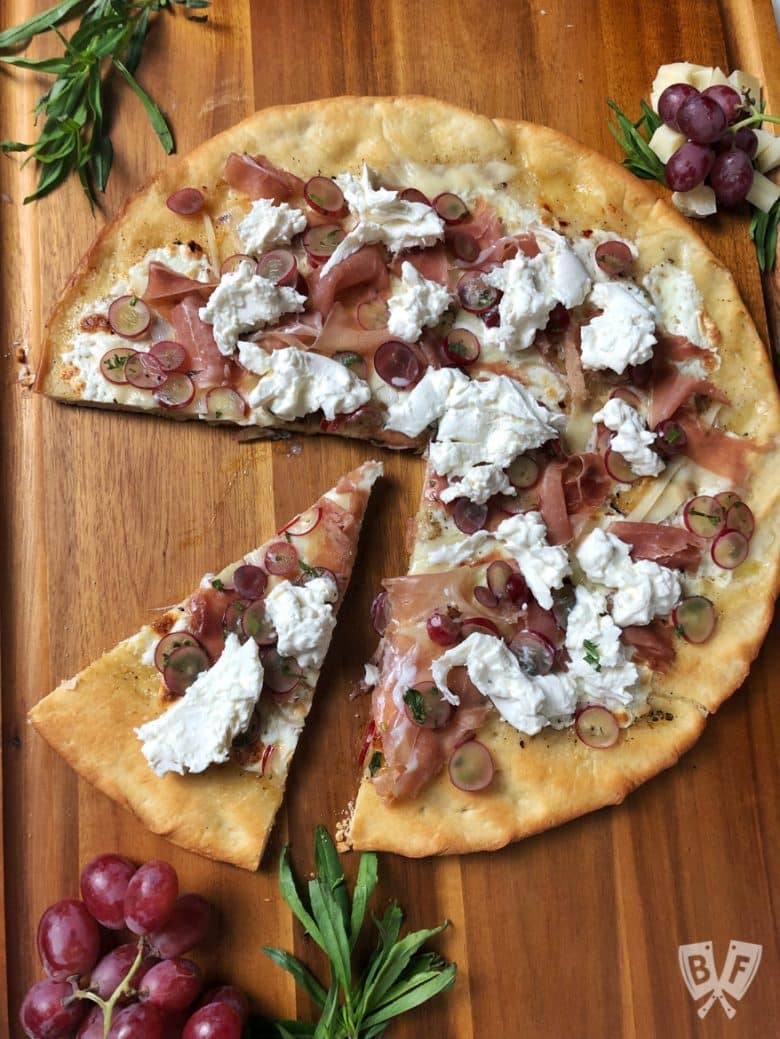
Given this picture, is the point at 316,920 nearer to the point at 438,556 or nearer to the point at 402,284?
the point at 438,556

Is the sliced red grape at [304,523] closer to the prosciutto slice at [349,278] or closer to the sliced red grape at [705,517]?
the prosciutto slice at [349,278]

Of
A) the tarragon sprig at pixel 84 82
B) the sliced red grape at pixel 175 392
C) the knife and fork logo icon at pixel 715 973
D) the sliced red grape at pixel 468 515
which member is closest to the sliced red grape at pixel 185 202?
the tarragon sprig at pixel 84 82

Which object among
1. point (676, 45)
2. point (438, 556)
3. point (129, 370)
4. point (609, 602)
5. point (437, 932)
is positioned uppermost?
point (676, 45)

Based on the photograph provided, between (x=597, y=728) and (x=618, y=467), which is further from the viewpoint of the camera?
(x=618, y=467)

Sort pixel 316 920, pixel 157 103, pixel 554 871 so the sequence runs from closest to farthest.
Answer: pixel 316 920 → pixel 554 871 → pixel 157 103

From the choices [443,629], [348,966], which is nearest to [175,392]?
[443,629]

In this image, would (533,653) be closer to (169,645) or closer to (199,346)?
(169,645)

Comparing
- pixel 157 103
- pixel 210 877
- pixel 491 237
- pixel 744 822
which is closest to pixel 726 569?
pixel 744 822
